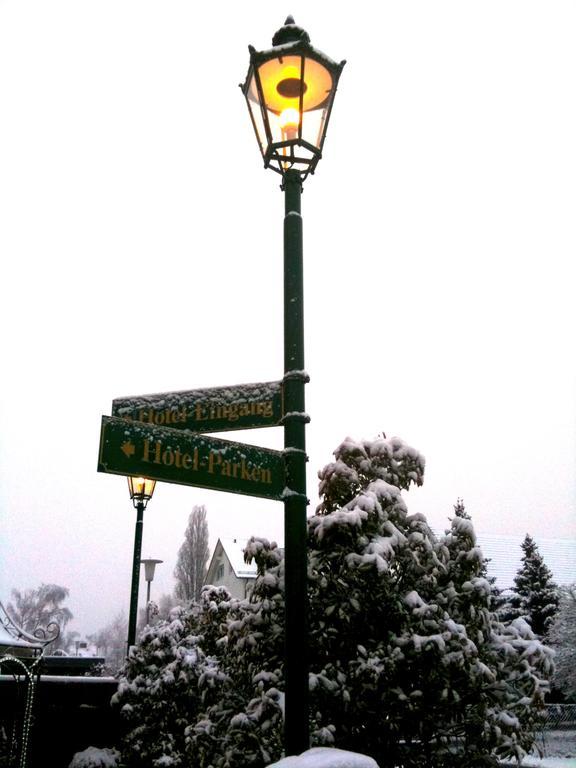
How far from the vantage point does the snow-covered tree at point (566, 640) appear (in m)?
24.5

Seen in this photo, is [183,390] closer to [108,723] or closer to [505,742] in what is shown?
[505,742]

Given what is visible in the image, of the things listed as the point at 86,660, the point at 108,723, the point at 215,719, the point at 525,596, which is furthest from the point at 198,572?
the point at 215,719

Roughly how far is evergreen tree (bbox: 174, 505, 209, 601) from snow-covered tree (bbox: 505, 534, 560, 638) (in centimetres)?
3490

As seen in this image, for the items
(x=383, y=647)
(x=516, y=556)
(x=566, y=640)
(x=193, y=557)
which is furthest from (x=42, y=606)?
(x=383, y=647)

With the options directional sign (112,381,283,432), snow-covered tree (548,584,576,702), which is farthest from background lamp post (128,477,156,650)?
snow-covered tree (548,584,576,702)

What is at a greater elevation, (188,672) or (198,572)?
(198,572)

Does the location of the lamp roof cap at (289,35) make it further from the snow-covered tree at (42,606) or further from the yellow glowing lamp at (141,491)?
the snow-covered tree at (42,606)

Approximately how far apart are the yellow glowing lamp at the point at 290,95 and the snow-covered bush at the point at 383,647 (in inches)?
125

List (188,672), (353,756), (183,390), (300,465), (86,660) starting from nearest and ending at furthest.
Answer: (353,756) < (300,465) < (183,390) < (188,672) < (86,660)

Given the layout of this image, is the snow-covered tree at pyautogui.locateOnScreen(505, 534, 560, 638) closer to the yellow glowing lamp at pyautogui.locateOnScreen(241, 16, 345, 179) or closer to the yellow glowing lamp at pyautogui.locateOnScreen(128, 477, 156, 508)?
the yellow glowing lamp at pyautogui.locateOnScreen(128, 477, 156, 508)

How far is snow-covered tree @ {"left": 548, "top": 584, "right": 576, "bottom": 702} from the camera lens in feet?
80.3

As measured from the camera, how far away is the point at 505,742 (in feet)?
19.2

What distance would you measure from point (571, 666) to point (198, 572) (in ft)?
152

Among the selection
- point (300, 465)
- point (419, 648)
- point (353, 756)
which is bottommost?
point (353, 756)
